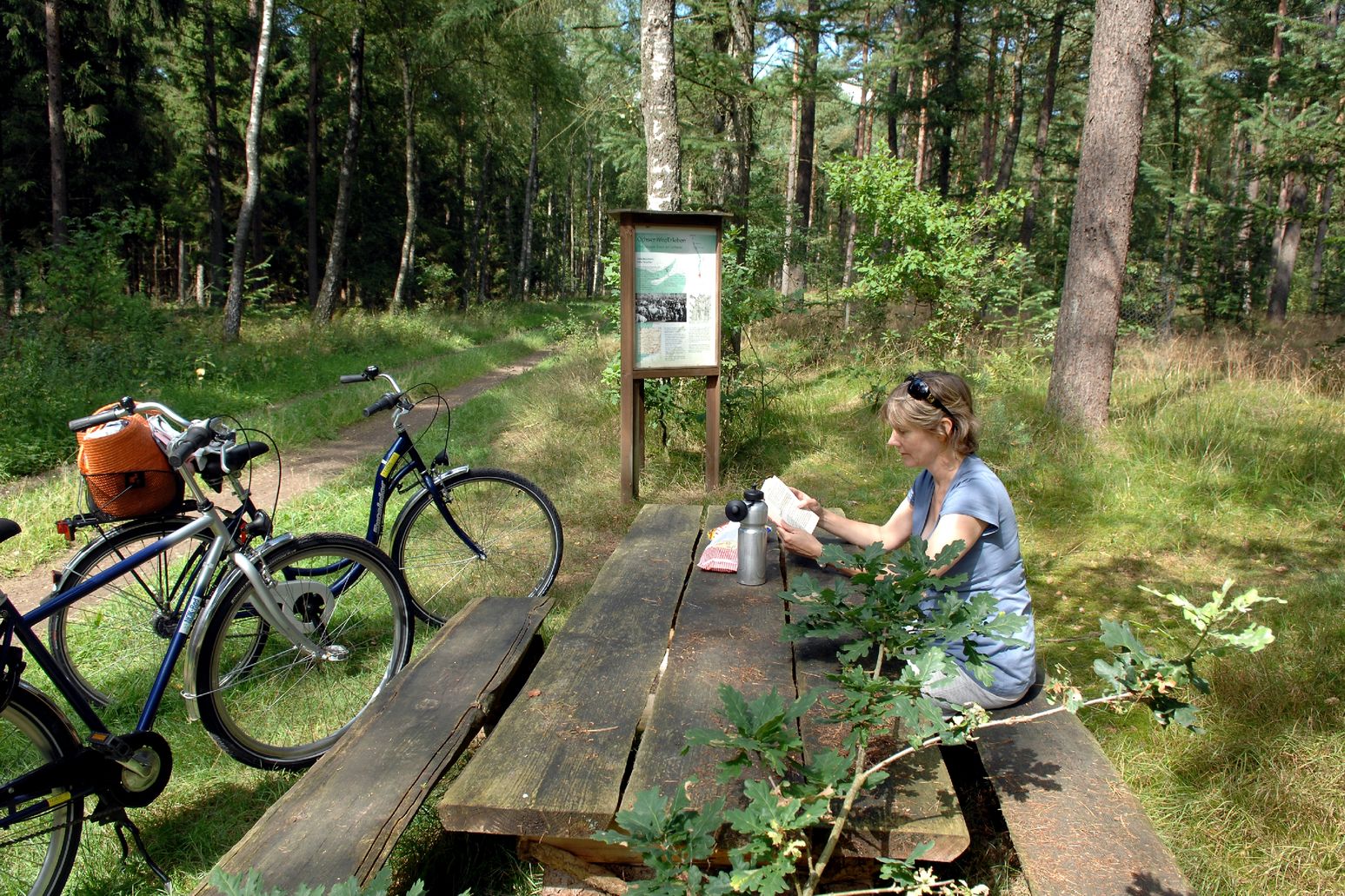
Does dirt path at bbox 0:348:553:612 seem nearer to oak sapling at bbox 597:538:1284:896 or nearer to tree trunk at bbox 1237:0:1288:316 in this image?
oak sapling at bbox 597:538:1284:896

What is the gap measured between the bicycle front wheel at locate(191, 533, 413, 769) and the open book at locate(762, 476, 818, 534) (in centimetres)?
151

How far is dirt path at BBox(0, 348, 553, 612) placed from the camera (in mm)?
4535

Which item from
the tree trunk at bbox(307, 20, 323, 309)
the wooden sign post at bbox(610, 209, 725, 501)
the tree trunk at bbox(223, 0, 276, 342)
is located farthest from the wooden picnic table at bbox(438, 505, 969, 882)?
the tree trunk at bbox(307, 20, 323, 309)

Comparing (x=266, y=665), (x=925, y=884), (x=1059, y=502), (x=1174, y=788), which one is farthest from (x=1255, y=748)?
(x=266, y=665)

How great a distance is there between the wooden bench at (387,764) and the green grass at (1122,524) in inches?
17.4

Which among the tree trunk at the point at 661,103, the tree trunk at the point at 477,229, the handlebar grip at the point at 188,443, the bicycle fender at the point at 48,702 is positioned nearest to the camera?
the bicycle fender at the point at 48,702

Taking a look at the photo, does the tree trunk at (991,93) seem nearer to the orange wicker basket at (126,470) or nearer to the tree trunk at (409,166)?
the tree trunk at (409,166)

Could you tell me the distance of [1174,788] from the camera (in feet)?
8.45

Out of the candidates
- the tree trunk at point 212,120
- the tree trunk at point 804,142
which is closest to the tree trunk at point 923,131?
the tree trunk at point 804,142

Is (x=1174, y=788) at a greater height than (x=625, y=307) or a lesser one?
lesser

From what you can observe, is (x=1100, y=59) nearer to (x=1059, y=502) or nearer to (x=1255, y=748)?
(x=1059, y=502)

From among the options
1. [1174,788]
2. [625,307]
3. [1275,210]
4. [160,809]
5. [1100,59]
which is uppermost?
[1100,59]

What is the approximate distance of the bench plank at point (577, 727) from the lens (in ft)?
5.34

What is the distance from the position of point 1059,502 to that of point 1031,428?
4.32ft
